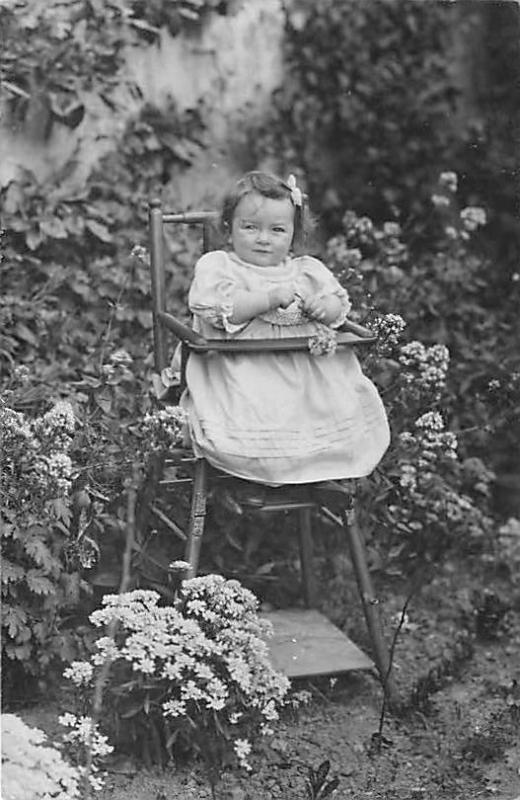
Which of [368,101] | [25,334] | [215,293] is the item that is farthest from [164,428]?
[368,101]

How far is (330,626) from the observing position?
3.68 meters

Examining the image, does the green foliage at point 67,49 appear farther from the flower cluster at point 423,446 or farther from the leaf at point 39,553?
the leaf at point 39,553

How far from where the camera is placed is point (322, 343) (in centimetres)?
322

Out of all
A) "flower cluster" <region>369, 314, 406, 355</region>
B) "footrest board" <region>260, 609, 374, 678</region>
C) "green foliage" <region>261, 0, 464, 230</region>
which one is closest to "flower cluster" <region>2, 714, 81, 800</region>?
"footrest board" <region>260, 609, 374, 678</region>

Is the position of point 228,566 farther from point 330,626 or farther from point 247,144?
point 247,144

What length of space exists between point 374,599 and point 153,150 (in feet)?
7.62

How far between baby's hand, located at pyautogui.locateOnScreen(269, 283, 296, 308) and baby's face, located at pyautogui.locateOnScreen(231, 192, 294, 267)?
13 centimetres

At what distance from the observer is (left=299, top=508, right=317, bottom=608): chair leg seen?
3.69 meters

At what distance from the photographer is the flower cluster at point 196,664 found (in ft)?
9.20

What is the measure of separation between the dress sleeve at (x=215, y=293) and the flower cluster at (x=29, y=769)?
3.72 feet

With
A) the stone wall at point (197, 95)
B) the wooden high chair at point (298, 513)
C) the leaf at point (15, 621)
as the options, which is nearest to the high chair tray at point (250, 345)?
the wooden high chair at point (298, 513)

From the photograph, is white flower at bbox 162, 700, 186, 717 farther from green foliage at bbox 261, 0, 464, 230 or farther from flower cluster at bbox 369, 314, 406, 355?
green foliage at bbox 261, 0, 464, 230

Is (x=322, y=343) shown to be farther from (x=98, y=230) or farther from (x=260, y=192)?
(x=98, y=230)

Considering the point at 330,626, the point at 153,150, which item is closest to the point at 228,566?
the point at 330,626
